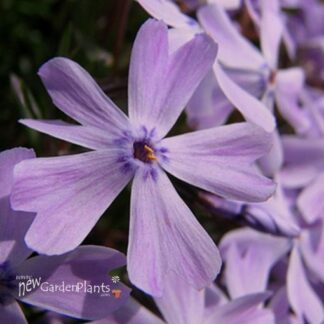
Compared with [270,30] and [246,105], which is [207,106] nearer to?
[246,105]

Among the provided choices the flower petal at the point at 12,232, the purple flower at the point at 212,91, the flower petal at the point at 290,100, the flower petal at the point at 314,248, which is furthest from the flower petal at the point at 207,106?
the flower petal at the point at 12,232

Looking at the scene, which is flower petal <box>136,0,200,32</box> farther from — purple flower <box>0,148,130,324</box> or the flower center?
purple flower <box>0,148,130,324</box>

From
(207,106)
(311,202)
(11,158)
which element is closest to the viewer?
(11,158)

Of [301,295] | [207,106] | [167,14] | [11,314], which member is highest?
[167,14]

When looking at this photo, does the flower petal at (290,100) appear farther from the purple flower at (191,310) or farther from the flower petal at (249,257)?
the purple flower at (191,310)

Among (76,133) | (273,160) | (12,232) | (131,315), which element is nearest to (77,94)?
(76,133)

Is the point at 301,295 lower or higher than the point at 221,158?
lower
